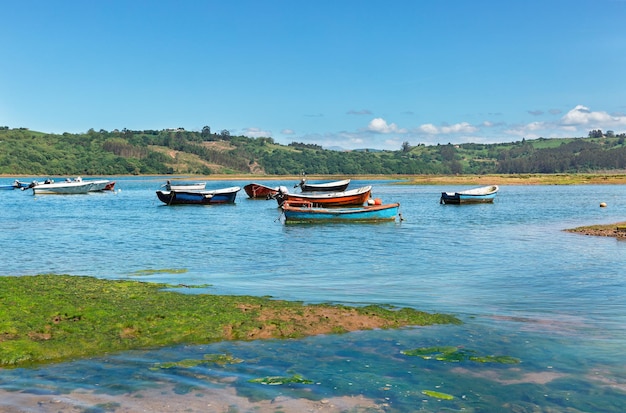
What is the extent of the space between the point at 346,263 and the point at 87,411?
1708 cm

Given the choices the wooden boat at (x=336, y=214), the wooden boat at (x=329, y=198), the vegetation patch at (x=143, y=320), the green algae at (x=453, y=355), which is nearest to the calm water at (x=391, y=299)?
the green algae at (x=453, y=355)

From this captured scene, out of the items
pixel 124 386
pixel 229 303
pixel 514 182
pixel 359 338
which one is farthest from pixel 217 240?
pixel 514 182

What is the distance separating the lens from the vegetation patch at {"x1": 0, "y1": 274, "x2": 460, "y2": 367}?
1187 centimetres

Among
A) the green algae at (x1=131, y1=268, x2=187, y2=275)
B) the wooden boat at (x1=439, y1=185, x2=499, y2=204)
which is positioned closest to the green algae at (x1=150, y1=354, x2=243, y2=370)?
the green algae at (x1=131, y1=268, x2=187, y2=275)

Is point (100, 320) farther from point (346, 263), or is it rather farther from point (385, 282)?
point (346, 263)

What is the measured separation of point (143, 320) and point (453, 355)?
253 inches

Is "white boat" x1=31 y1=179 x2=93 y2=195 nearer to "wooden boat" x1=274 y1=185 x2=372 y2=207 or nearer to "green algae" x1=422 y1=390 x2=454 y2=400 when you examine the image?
"wooden boat" x1=274 y1=185 x2=372 y2=207

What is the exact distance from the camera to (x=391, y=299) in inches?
674

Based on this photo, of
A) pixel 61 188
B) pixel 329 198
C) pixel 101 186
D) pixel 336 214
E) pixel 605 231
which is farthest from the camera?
pixel 101 186

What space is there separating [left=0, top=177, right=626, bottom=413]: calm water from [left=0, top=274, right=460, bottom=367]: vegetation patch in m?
0.63

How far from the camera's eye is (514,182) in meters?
149

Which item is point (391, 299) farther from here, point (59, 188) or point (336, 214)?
point (59, 188)

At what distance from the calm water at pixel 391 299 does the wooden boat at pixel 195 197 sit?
30405mm

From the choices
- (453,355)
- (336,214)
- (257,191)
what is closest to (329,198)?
(336,214)
